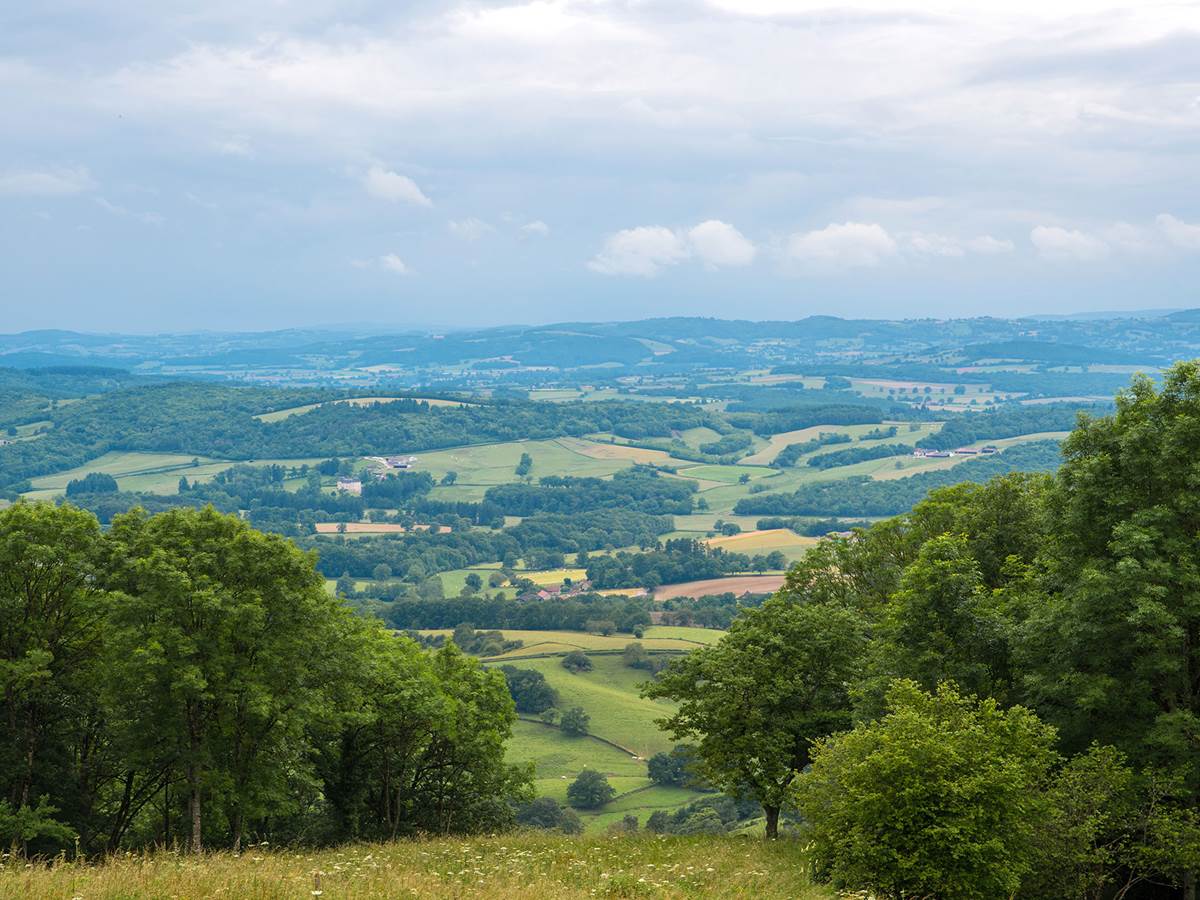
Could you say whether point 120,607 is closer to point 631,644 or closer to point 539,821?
point 539,821

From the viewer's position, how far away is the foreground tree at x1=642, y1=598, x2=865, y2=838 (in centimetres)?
3953

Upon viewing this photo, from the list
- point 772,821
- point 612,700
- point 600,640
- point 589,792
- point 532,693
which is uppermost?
point 772,821

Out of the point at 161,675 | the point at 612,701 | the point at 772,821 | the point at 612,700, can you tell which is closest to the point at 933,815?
the point at 772,821

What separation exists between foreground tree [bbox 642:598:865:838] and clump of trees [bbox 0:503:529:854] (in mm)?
10265

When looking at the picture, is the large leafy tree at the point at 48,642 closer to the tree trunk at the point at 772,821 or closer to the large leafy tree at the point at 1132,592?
the tree trunk at the point at 772,821

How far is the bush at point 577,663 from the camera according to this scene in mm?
135875

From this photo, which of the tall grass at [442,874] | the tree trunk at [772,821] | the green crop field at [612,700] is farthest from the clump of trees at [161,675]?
the green crop field at [612,700]

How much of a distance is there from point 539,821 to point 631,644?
6447cm

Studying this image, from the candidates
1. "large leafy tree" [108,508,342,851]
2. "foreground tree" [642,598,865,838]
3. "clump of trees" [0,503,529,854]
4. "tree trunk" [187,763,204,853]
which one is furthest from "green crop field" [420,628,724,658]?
"tree trunk" [187,763,204,853]

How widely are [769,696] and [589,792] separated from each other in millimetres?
55975

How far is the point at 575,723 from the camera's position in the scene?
11231 cm

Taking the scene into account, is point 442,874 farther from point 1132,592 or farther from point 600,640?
point 600,640

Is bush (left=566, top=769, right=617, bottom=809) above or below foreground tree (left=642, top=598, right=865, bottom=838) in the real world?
below

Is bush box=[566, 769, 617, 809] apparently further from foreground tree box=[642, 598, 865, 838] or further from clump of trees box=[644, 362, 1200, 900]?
clump of trees box=[644, 362, 1200, 900]
